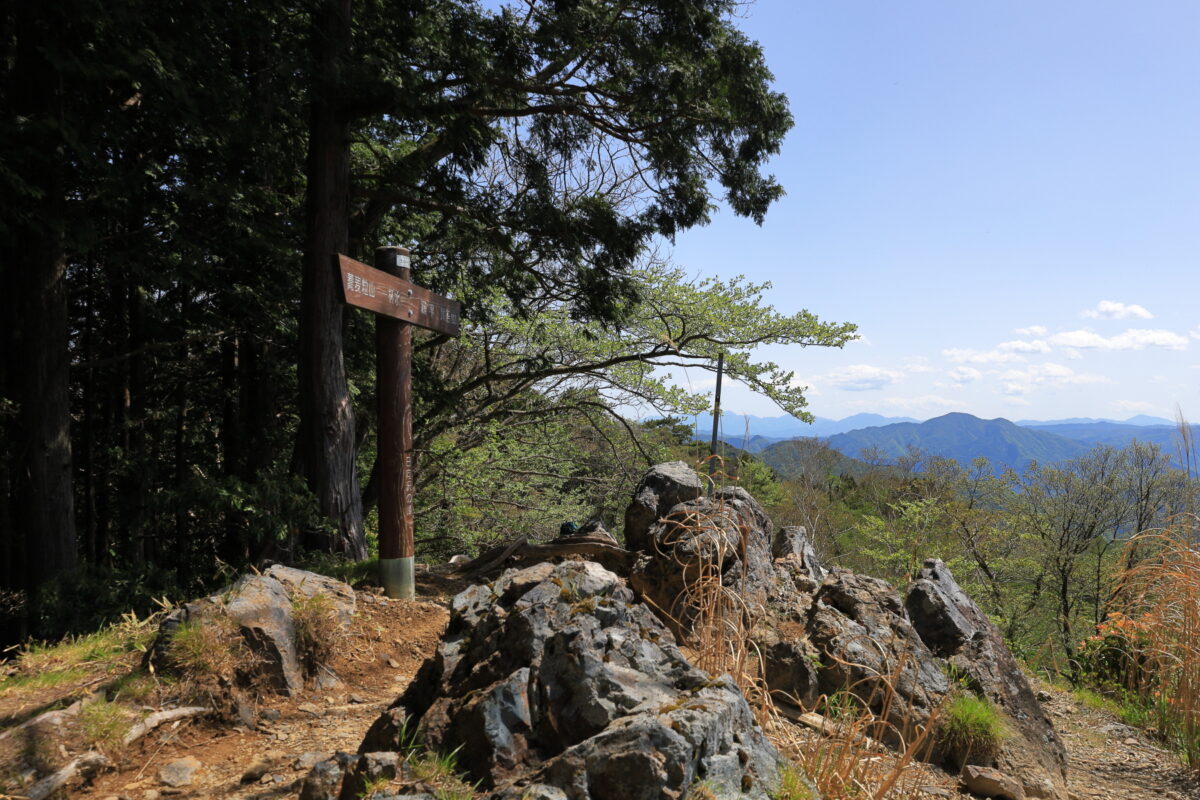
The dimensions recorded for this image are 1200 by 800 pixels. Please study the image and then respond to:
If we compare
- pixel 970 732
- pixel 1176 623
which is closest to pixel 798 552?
pixel 970 732

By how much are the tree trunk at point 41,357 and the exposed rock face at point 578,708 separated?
5.19 meters

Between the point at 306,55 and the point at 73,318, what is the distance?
520 cm

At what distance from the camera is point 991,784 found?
301 cm

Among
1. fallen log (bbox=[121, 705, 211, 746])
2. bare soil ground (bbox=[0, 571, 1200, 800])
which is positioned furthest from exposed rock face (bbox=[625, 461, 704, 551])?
fallen log (bbox=[121, 705, 211, 746])

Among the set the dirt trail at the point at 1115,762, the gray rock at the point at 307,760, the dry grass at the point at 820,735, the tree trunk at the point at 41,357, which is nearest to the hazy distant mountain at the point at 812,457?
the dirt trail at the point at 1115,762

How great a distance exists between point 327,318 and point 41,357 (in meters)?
2.30

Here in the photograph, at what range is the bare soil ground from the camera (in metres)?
2.24

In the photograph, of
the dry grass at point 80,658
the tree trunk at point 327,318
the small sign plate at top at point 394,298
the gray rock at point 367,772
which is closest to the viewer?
the gray rock at point 367,772

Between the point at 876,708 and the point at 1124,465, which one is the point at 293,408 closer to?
the point at 876,708

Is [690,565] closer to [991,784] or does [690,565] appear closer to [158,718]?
[991,784]

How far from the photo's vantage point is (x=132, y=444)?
29.1 ft

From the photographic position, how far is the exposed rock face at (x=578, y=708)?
1527 mm

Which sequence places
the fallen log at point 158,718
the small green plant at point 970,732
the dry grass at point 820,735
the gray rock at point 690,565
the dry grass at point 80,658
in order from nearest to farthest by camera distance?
the dry grass at point 820,735 < the fallen log at point 158,718 < the dry grass at point 80,658 < the small green plant at point 970,732 < the gray rock at point 690,565

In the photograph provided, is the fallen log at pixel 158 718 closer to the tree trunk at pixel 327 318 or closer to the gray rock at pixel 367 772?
the gray rock at pixel 367 772
